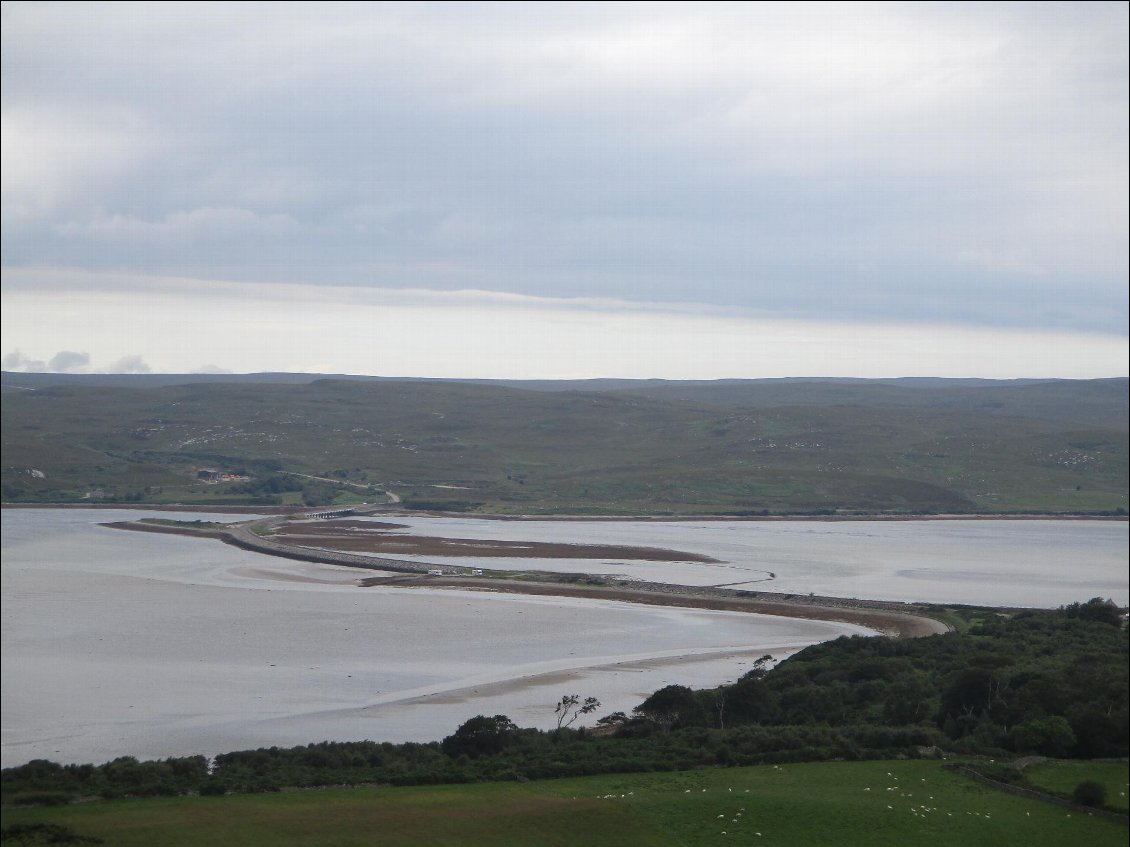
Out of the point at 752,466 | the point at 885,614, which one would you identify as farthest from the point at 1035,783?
the point at 752,466

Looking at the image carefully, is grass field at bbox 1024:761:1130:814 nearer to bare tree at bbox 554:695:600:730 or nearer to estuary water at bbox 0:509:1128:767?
bare tree at bbox 554:695:600:730

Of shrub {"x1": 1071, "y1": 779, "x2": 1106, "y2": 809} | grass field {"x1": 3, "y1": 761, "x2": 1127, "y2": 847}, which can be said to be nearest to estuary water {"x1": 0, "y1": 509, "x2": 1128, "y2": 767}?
grass field {"x1": 3, "y1": 761, "x2": 1127, "y2": 847}

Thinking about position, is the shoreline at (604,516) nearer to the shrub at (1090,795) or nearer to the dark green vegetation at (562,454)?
the dark green vegetation at (562,454)

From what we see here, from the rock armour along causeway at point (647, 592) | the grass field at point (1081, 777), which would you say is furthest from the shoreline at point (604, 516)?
the grass field at point (1081, 777)

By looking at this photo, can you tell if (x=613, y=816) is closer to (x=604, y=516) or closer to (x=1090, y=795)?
(x=1090, y=795)

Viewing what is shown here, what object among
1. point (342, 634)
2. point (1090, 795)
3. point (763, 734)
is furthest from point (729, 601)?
point (1090, 795)
